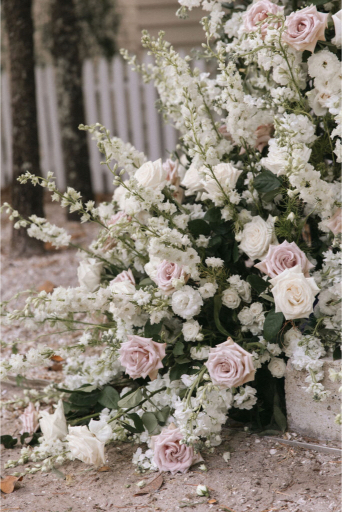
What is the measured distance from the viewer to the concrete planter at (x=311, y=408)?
1631mm

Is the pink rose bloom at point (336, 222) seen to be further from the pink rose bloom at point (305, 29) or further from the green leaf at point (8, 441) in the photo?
the green leaf at point (8, 441)

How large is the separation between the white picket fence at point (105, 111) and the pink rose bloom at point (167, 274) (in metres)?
4.40

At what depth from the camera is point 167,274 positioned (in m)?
1.69

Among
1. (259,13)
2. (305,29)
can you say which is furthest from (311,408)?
(259,13)

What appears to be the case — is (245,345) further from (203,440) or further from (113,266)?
(113,266)

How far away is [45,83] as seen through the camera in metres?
6.06

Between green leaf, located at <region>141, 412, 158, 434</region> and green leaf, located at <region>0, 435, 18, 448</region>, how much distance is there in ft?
1.65

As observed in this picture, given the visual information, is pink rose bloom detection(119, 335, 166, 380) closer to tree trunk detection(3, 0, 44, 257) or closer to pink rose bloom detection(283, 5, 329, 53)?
pink rose bloom detection(283, 5, 329, 53)

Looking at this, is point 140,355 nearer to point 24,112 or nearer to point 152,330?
point 152,330

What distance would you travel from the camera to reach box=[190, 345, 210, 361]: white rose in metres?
1.70

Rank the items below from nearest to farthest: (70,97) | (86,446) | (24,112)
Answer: (86,446) < (24,112) < (70,97)

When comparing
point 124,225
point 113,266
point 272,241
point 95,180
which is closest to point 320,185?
point 272,241

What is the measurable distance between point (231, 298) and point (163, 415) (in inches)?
17.1

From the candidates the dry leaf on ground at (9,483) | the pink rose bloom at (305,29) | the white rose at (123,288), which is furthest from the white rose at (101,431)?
the pink rose bloom at (305,29)
